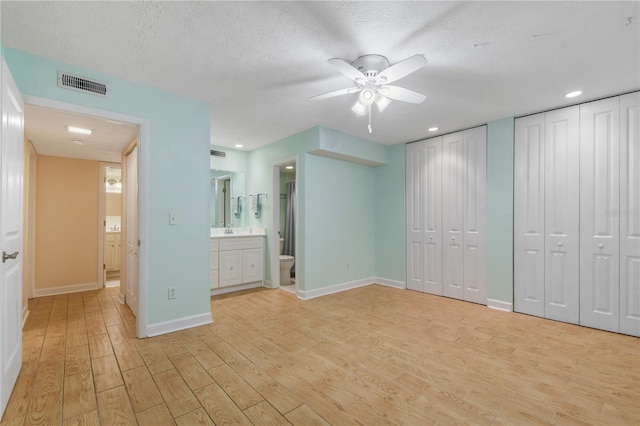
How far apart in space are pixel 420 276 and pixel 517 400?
9.07ft

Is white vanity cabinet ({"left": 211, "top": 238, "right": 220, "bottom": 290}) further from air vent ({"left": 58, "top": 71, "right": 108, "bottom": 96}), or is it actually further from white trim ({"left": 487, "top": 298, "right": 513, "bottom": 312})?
white trim ({"left": 487, "top": 298, "right": 513, "bottom": 312})

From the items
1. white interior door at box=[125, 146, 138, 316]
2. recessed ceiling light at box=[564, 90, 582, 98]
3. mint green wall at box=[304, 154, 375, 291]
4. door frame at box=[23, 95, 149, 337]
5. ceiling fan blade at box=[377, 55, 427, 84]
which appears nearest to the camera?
ceiling fan blade at box=[377, 55, 427, 84]

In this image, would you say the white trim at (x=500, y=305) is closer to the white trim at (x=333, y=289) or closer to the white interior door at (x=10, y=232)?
the white trim at (x=333, y=289)

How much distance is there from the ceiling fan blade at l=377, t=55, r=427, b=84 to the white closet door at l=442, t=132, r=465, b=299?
243cm

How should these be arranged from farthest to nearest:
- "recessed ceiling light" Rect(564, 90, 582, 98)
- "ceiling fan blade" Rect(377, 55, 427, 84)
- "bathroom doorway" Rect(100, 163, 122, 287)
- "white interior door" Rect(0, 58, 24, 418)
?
"bathroom doorway" Rect(100, 163, 122, 287), "recessed ceiling light" Rect(564, 90, 582, 98), "ceiling fan blade" Rect(377, 55, 427, 84), "white interior door" Rect(0, 58, 24, 418)

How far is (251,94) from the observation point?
3.03 m

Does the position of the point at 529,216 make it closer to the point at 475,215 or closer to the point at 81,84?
the point at 475,215

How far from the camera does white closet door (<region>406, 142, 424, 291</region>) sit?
15.3 ft

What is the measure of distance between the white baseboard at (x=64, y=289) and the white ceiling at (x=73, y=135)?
2.04 meters

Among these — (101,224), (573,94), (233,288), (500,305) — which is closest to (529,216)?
(500,305)

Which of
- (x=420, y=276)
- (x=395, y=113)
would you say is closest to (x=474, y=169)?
(x=395, y=113)

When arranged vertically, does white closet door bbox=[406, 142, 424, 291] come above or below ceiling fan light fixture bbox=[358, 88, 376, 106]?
below

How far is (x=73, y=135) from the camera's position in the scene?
11.7ft

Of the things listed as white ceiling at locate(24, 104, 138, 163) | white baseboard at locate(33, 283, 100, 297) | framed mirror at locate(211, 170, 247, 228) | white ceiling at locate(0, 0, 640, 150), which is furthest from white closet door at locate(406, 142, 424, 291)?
white baseboard at locate(33, 283, 100, 297)
